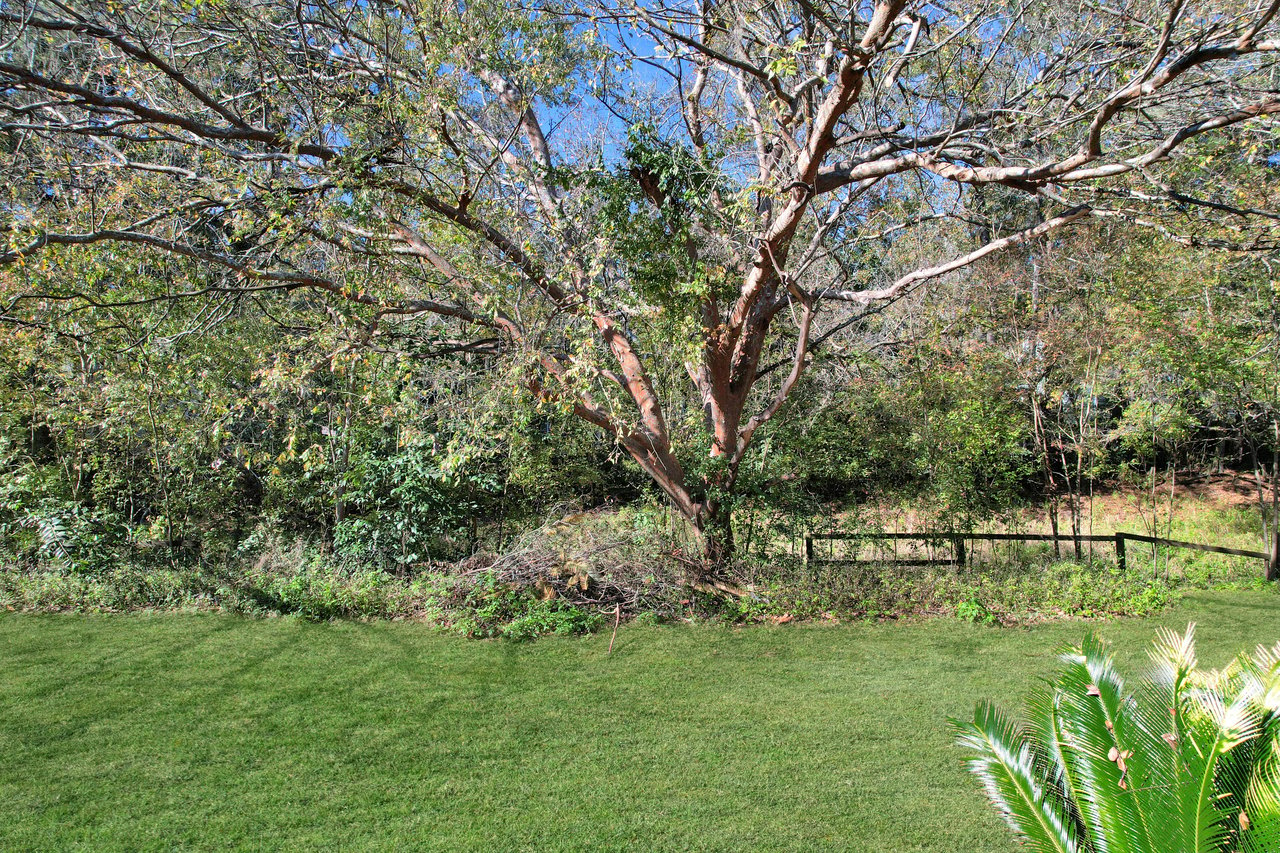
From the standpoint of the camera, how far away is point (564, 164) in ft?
28.5

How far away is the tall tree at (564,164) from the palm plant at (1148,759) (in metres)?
4.48

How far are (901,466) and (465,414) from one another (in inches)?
226

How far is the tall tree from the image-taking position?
23.1ft

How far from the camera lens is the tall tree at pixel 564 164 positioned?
23.1 feet

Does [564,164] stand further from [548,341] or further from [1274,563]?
[1274,563]

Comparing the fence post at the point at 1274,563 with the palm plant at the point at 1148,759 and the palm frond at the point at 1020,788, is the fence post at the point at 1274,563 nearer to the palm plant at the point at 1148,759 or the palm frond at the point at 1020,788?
the palm plant at the point at 1148,759

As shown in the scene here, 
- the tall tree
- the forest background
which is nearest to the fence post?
the forest background

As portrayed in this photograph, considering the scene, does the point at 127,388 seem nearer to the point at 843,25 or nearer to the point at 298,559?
the point at 298,559

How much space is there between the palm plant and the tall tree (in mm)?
4479

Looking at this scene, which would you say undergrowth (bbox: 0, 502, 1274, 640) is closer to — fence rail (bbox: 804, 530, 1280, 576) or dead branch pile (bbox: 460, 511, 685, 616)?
dead branch pile (bbox: 460, 511, 685, 616)

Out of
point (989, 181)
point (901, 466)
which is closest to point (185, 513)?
point (901, 466)

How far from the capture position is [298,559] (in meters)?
9.58

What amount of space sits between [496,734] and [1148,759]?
384 centimetres

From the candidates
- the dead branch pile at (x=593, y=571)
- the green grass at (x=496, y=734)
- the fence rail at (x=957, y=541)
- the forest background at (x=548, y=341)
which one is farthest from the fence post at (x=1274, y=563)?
the dead branch pile at (x=593, y=571)
